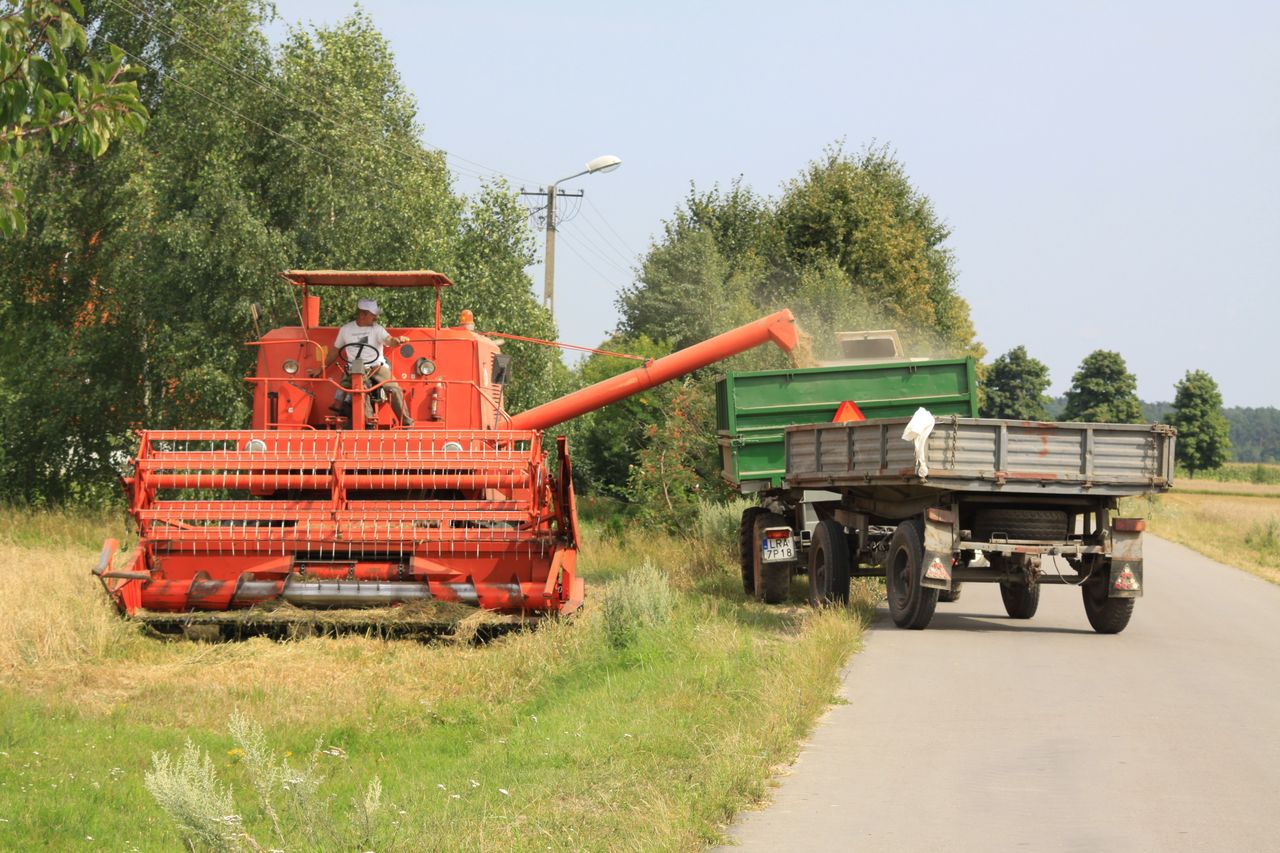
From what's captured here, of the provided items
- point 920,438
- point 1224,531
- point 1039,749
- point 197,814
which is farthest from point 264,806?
point 1224,531

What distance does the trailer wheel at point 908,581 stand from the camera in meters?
13.6

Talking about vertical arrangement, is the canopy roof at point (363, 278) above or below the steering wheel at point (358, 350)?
above

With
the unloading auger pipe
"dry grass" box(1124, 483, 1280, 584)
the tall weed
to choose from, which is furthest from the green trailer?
"dry grass" box(1124, 483, 1280, 584)

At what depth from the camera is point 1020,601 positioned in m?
16.0

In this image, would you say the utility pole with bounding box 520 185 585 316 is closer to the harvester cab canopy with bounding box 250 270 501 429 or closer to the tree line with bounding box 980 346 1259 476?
the harvester cab canopy with bounding box 250 270 501 429

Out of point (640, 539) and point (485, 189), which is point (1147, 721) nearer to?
point (640, 539)

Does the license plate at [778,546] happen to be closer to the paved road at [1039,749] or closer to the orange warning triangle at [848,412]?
the orange warning triangle at [848,412]

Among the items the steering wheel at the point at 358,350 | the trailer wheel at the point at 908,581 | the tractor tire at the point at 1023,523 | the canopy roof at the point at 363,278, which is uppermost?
the canopy roof at the point at 363,278

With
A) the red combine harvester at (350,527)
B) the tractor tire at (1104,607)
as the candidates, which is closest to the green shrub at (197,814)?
the red combine harvester at (350,527)

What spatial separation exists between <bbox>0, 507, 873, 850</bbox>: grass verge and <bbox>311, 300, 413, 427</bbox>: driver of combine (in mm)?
2755

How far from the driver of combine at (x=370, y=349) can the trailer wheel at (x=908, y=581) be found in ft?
15.7

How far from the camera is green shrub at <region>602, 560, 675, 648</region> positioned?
→ 1245 cm

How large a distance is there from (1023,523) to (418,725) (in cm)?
626

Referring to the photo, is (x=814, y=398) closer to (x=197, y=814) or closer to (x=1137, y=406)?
(x=197, y=814)
